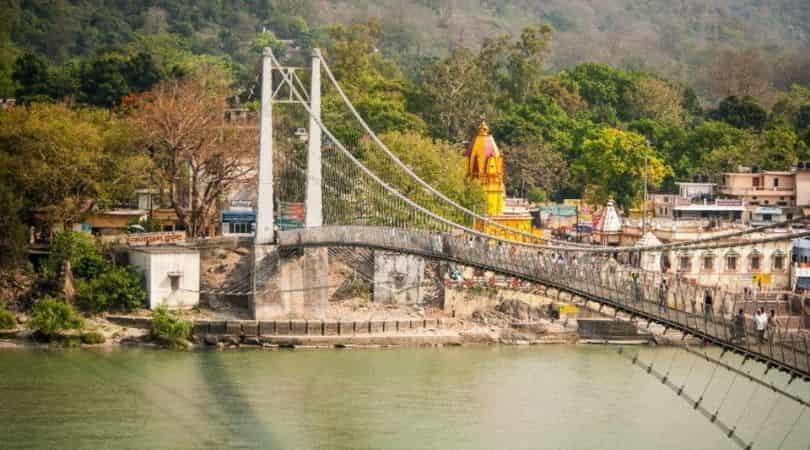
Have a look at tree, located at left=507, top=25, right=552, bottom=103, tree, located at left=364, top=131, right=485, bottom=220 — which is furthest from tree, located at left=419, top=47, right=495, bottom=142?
tree, located at left=364, top=131, right=485, bottom=220

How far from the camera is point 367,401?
81.7ft

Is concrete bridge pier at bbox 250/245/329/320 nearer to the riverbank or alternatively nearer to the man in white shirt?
the riverbank

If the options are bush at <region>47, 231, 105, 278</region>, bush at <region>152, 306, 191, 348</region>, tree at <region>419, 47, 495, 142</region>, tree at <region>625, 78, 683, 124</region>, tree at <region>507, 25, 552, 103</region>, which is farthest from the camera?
tree at <region>507, 25, 552, 103</region>

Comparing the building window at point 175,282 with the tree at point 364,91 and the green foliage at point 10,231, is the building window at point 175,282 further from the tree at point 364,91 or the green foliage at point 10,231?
the tree at point 364,91

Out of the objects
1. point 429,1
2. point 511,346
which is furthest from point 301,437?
point 429,1

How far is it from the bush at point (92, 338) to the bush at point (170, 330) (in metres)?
0.75

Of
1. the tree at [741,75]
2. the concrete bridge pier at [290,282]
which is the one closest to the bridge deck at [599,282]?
the concrete bridge pier at [290,282]

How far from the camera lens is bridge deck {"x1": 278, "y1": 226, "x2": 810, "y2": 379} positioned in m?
19.8

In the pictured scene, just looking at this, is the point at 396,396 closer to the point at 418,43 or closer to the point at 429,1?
the point at 418,43

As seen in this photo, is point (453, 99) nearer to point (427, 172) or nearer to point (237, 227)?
point (427, 172)

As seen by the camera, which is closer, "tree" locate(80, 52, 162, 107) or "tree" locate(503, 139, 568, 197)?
"tree" locate(80, 52, 162, 107)

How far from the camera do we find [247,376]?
87.0 feet

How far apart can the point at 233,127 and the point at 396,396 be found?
37.4ft

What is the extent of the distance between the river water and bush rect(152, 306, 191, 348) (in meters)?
0.44
